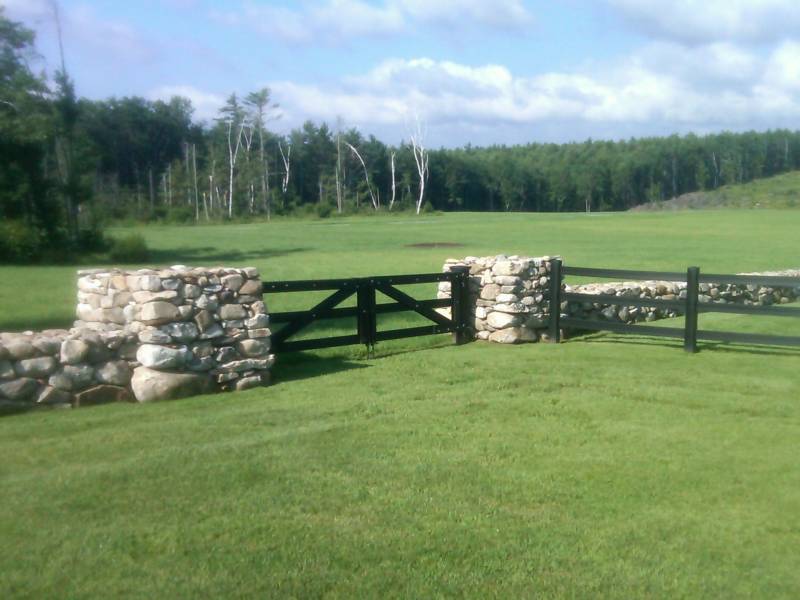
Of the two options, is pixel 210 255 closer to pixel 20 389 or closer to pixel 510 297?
pixel 510 297

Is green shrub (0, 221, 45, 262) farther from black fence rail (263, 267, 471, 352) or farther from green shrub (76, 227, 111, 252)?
black fence rail (263, 267, 471, 352)

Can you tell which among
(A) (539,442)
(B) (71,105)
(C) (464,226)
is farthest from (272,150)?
(A) (539,442)

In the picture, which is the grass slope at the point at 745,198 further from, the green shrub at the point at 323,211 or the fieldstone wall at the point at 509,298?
the fieldstone wall at the point at 509,298

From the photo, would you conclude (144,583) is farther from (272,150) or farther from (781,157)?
(781,157)

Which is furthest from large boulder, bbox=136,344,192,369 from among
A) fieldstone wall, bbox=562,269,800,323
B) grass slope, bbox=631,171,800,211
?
grass slope, bbox=631,171,800,211

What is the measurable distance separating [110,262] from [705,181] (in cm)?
10012

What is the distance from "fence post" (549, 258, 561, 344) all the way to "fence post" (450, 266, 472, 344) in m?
1.28

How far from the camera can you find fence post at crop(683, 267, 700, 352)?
39.3 feet

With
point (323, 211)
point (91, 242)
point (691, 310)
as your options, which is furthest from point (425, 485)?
point (323, 211)

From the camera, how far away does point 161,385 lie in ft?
28.6

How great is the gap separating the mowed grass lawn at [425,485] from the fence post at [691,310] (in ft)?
2.86

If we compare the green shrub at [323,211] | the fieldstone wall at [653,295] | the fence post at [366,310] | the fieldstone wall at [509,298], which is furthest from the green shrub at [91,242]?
the green shrub at [323,211]

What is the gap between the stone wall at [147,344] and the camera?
828 centimetres

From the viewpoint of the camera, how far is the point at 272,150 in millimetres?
91812
